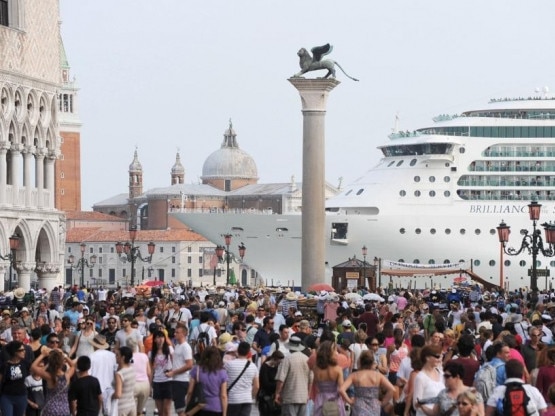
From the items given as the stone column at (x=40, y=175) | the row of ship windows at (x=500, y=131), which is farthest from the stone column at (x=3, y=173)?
the row of ship windows at (x=500, y=131)

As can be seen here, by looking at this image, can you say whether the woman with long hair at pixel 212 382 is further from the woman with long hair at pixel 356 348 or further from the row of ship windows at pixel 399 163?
the row of ship windows at pixel 399 163

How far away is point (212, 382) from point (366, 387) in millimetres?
1283

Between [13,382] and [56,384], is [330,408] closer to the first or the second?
[56,384]

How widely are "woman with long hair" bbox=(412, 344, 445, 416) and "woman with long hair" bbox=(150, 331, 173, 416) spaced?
12.3 feet

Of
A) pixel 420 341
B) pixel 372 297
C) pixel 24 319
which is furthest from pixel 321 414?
pixel 372 297

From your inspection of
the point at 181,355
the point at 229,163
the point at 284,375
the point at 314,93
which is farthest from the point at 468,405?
the point at 229,163

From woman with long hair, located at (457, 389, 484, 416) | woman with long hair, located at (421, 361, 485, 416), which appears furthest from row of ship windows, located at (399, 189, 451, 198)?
woman with long hair, located at (457, 389, 484, 416)

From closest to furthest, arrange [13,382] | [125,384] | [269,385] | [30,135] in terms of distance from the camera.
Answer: [125,384] → [13,382] → [269,385] → [30,135]

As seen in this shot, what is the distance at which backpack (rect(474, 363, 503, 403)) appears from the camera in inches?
583

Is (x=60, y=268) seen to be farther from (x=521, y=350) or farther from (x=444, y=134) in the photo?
(x=521, y=350)

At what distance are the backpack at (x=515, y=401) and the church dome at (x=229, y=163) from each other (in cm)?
17367

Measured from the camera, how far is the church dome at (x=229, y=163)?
18812 cm

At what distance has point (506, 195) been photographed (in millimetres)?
70562

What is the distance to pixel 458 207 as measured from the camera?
71250mm
